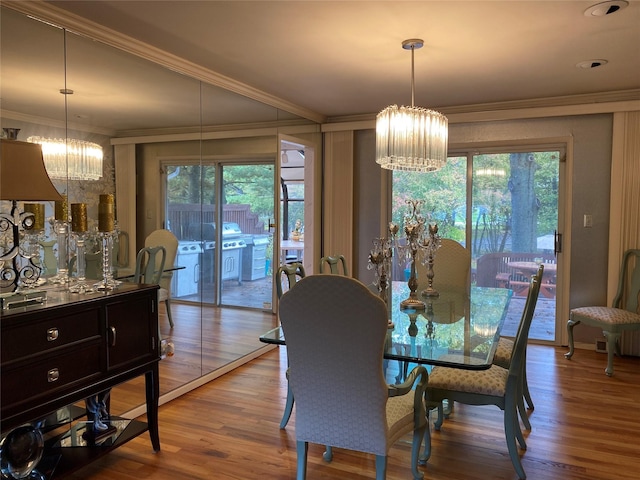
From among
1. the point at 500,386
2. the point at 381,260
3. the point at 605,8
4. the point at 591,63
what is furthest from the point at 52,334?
the point at 591,63

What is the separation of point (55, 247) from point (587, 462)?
9.80 ft

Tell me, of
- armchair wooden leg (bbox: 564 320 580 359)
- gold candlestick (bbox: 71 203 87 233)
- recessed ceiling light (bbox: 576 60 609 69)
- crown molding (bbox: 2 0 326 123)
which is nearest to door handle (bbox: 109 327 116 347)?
gold candlestick (bbox: 71 203 87 233)

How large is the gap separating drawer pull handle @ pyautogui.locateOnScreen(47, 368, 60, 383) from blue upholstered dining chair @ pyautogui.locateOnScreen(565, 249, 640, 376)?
391 cm

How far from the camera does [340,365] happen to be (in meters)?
1.94

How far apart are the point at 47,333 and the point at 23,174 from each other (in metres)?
0.67

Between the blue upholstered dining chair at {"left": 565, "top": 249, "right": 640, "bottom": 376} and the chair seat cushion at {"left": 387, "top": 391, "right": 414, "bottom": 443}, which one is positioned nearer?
the chair seat cushion at {"left": 387, "top": 391, "right": 414, "bottom": 443}

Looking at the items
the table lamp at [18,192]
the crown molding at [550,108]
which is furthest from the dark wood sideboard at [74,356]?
the crown molding at [550,108]

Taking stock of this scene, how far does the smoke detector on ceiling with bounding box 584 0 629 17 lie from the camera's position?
8.18 ft

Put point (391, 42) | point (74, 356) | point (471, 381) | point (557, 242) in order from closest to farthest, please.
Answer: point (74, 356), point (471, 381), point (391, 42), point (557, 242)

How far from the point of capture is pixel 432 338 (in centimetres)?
242

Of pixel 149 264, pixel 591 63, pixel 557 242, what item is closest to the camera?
pixel 149 264

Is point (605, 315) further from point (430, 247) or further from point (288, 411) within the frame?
point (288, 411)

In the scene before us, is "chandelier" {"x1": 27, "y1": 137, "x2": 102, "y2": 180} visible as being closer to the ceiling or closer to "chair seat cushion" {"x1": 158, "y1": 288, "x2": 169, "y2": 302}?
the ceiling

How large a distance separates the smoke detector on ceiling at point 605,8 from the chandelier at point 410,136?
92cm
